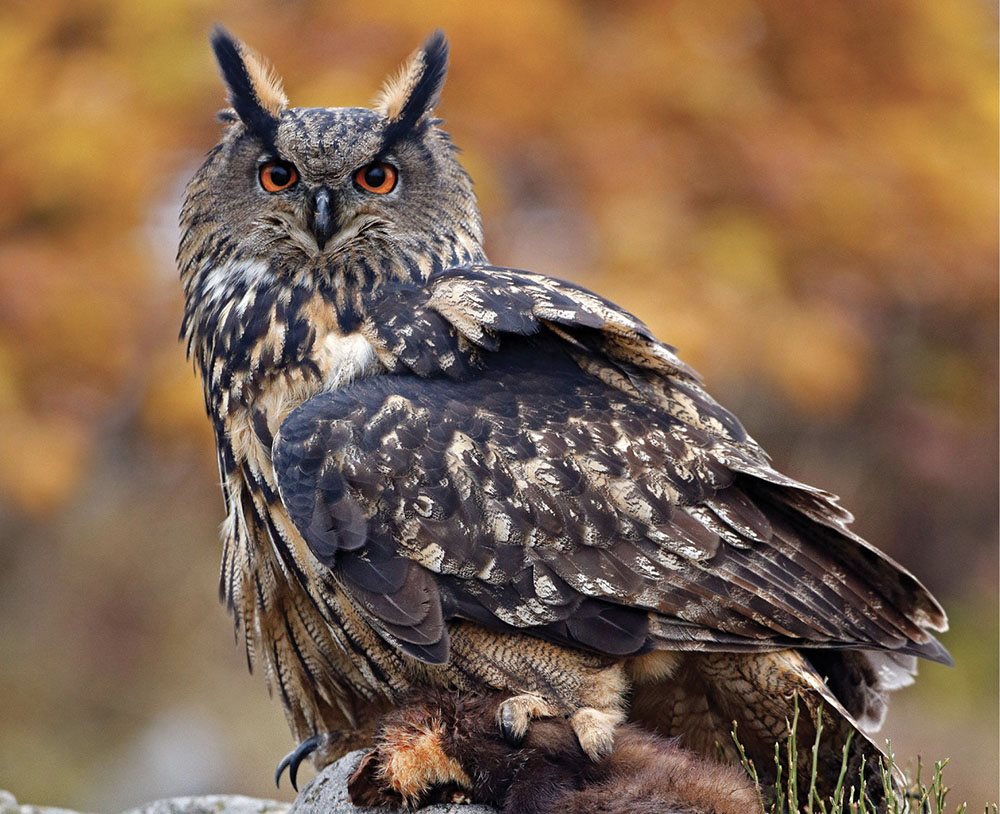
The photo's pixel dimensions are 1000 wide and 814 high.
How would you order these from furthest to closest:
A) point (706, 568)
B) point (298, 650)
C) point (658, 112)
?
point (658, 112) < point (298, 650) < point (706, 568)

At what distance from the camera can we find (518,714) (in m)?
2.41

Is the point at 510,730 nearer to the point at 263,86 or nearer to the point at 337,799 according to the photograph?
the point at 337,799

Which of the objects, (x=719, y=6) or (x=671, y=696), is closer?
(x=671, y=696)

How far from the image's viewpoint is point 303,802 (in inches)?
103

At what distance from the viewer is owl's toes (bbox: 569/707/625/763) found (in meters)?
2.37

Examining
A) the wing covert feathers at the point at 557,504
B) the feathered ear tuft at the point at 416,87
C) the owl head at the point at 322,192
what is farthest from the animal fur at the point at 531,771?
the feathered ear tuft at the point at 416,87

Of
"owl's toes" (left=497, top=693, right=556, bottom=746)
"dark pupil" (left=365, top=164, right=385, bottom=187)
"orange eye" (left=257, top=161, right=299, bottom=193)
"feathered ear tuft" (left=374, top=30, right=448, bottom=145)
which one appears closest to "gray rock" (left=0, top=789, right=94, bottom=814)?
"owl's toes" (left=497, top=693, right=556, bottom=746)

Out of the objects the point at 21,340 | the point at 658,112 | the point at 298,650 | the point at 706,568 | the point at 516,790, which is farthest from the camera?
the point at 658,112

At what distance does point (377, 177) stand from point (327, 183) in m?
0.15

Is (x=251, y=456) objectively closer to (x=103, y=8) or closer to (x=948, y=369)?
(x=103, y=8)

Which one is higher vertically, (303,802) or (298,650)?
(298,650)

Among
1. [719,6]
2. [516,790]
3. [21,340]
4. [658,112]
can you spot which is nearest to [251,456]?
[516,790]

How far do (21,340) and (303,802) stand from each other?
3236mm

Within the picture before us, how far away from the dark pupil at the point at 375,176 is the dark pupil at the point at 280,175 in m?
0.18
